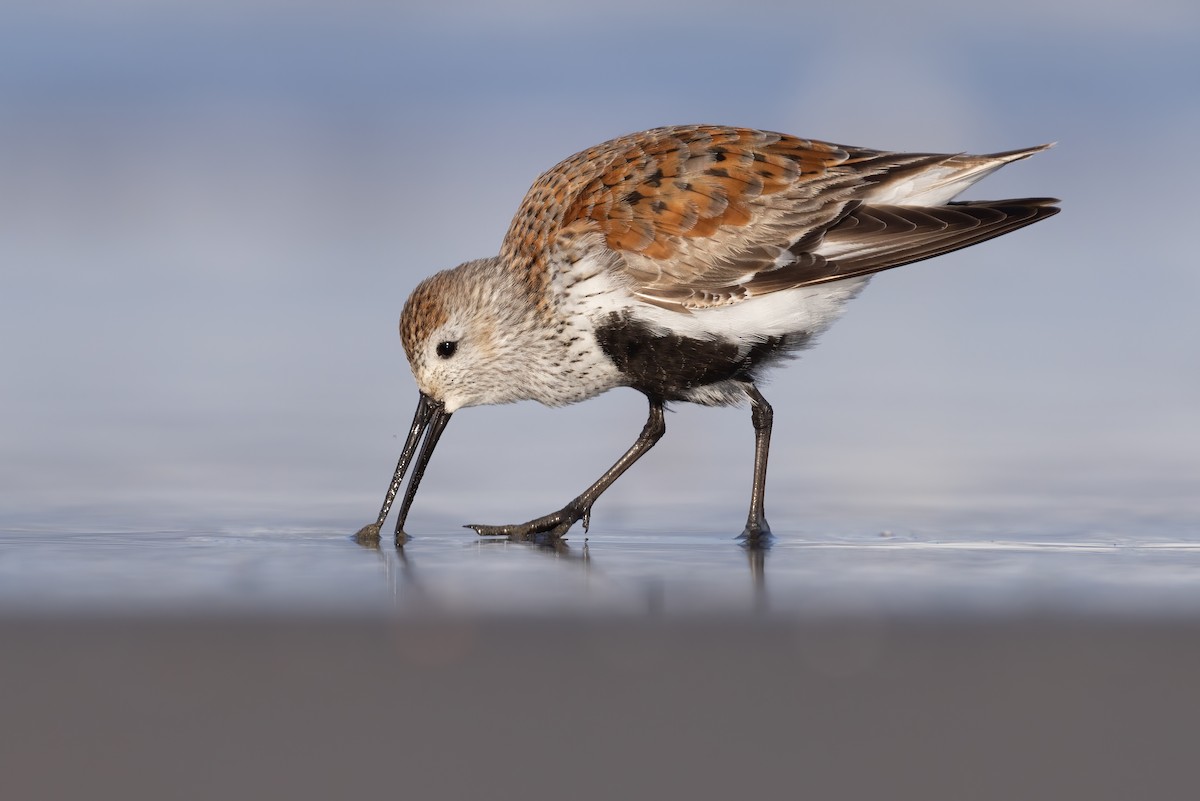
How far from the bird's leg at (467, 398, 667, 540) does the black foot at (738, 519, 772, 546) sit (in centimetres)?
75

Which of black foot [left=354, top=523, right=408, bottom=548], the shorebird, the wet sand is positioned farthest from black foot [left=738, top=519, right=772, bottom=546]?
the wet sand

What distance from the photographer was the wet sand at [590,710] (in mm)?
2840

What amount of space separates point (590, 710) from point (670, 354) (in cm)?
355

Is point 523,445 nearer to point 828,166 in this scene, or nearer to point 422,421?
point 422,421

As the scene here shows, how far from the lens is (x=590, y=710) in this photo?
3.13 meters

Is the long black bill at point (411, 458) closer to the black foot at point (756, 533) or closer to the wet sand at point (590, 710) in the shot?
the black foot at point (756, 533)

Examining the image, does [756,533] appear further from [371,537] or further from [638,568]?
[371,537]

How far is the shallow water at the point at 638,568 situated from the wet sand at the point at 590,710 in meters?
0.32

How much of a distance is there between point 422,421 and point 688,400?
123cm

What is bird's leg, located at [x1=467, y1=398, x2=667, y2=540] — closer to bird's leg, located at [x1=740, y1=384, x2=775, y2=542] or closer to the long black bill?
the long black bill

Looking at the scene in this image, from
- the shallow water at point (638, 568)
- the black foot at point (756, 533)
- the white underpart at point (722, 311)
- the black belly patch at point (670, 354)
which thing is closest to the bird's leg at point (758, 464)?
the black foot at point (756, 533)

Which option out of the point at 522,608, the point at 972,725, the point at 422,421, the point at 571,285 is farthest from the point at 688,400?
the point at 972,725

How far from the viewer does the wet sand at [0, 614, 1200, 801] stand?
2840 millimetres

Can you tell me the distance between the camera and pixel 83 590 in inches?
164
